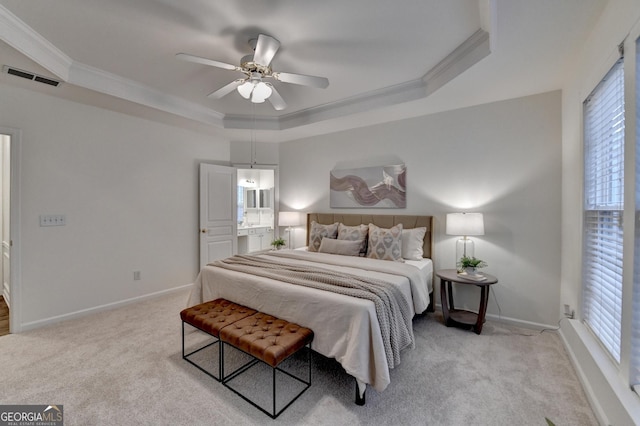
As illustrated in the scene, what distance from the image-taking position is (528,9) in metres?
1.80

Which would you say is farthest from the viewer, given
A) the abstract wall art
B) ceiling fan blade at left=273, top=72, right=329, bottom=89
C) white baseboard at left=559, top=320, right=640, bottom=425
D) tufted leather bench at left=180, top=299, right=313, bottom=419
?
the abstract wall art

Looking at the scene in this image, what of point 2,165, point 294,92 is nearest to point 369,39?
point 294,92

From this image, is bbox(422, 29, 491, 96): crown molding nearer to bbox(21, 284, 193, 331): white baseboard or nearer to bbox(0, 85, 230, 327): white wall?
bbox(0, 85, 230, 327): white wall

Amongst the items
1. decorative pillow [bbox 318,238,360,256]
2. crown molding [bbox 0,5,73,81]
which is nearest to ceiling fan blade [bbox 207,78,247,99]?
crown molding [bbox 0,5,73,81]

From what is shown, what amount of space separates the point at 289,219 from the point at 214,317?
2589 millimetres

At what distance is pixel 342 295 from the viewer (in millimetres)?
2072

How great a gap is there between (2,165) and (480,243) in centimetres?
615

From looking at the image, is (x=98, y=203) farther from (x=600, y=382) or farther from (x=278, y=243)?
(x=600, y=382)

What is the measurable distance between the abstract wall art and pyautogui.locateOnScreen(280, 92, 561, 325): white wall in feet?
0.37

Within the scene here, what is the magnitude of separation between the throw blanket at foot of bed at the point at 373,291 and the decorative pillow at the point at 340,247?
0.90 m

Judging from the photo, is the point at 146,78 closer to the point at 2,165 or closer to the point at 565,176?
the point at 2,165

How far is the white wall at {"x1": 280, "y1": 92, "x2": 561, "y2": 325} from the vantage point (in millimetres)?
2922

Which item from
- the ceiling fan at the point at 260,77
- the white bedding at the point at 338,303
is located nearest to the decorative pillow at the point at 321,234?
the white bedding at the point at 338,303

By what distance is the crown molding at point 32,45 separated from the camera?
2.03m
